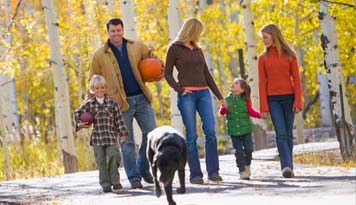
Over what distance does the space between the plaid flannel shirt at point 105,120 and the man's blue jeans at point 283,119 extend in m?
2.03

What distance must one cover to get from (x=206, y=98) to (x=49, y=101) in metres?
39.7

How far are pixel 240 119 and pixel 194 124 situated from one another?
2.10 feet

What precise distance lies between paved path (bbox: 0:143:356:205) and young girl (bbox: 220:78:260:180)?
0.88 ft

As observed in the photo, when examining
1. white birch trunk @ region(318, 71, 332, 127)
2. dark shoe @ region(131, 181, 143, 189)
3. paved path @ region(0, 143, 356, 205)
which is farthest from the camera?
white birch trunk @ region(318, 71, 332, 127)

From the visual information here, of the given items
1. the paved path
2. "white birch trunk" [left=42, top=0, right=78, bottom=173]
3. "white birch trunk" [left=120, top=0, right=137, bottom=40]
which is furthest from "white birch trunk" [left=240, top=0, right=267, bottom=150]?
the paved path

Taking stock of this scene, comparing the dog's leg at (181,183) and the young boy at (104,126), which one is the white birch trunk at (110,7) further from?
the dog's leg at (181,183)

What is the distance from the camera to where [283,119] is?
1312cm

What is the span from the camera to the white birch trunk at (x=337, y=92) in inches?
622

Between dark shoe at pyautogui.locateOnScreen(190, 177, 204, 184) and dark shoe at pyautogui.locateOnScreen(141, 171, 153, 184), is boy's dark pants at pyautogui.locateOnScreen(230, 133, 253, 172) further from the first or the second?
dark shoe at pyautogui.locateOnScreen(141, 171, 153, 184)

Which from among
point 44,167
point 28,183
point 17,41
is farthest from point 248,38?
point 17,41

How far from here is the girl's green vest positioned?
1328 cm

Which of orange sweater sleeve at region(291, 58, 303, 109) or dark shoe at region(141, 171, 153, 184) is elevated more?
orange sweater sleeve at region(291, 58, 303, 109)

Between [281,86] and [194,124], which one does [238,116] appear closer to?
[194,124]

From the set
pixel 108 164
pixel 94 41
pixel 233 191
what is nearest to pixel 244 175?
pixel 233 191
